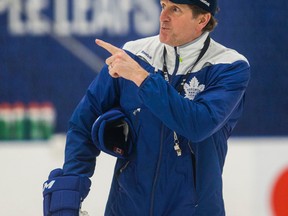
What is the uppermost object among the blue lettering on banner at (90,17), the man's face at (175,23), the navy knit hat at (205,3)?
the navy knit hat at (205,3)

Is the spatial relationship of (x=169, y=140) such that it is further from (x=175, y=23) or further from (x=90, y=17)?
(x=90, y=17)

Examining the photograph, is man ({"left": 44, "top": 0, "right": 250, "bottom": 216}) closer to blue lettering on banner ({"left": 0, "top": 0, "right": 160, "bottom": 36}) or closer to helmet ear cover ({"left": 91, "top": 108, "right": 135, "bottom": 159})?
helmet ear cover ({"left": 91, "top": 108, "right": 135, "bottom": 159})

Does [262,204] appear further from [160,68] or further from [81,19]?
[160,68]

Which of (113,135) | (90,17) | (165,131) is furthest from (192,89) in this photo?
(90,17)

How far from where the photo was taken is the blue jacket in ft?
6.91

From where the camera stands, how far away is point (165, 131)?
2.11 meters

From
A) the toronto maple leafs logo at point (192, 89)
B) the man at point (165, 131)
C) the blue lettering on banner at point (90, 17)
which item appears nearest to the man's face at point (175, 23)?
the man at point (165, 131)

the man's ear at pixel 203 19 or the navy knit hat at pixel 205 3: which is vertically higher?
the navy knit hat at pixel 205 3

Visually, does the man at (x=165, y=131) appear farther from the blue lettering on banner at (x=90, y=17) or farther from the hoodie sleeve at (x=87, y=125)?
the blue lettering on banner at (x=90, y=17)

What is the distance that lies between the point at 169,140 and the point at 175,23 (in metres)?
0.32

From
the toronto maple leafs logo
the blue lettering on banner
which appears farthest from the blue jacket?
the blue lettering on banner

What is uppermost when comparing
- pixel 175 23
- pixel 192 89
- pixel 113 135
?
pixel 175 23

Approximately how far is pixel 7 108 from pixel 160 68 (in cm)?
170

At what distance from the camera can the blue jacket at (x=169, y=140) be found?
2.11 metres
